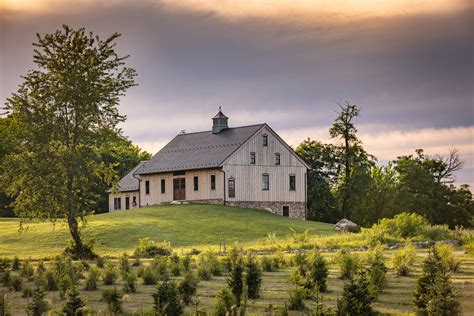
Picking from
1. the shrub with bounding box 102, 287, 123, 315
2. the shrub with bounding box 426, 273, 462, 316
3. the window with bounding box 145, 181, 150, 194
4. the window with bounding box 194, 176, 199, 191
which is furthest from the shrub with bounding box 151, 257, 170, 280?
the window with bounding box 145, 181, 150, 194

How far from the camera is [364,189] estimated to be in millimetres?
84000

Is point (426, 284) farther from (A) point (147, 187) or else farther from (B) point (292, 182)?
(A) point (147, 187)

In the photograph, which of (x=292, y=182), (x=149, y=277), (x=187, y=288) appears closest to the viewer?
(x=187, y=288)

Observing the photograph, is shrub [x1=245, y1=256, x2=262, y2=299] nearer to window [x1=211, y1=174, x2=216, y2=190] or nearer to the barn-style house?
the barn-style house

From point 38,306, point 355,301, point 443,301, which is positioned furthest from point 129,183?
point 443,301

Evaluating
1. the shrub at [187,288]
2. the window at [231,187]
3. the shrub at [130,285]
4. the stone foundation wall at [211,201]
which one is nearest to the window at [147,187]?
the stone foundation wall at [211,201]

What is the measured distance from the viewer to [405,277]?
24500 millimetres

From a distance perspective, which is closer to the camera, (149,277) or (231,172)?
(149,277)

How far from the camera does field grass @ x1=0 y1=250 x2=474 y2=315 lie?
61.5 feet

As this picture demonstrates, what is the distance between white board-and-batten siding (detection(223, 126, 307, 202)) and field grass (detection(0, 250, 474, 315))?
4678 cm

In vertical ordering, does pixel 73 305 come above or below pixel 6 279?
above

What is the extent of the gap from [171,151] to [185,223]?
1010 inches

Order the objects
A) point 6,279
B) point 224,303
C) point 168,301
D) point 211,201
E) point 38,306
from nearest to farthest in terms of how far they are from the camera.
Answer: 1. point 224,303
2. point 168,301
3. point 38,306
4. point 6,279
5. point 211,201

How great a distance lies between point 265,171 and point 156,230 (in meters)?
24.9
